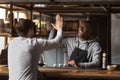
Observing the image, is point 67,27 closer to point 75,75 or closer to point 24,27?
point 75,75

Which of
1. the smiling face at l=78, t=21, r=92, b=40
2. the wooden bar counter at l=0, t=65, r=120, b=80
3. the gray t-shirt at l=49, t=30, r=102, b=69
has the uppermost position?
the smiling face at l=78, t=21, r=92, b=40

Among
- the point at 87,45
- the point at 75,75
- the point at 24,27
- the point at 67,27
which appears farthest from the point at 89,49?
the point at 67,27

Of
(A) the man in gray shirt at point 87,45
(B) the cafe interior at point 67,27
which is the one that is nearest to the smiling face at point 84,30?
(A) the man in gray shirt at point 87,45

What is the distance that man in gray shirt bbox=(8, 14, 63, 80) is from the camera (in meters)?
2.79

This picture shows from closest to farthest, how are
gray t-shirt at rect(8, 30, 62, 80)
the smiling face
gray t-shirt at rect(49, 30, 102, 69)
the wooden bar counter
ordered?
gray t-shirt at rect(8, 30, 62, 80) → the wooden bar counter → gray t-shirt at rect(49, 30, 102, 69) → the smiling face

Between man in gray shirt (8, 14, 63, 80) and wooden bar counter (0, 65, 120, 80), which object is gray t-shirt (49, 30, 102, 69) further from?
man in gray shirt (8, 14, 63, 80)

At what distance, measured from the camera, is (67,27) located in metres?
5.25

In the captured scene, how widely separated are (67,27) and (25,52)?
253cm

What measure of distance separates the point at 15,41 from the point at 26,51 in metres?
0.16

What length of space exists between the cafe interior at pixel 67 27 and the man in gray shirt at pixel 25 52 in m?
0.27

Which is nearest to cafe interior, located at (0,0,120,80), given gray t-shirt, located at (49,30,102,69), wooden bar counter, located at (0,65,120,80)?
wooden bar counter, located at (0,65,120,80)

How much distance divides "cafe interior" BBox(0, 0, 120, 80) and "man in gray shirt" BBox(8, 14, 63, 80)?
0.90ft

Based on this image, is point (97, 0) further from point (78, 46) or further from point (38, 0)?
point (78, 46)

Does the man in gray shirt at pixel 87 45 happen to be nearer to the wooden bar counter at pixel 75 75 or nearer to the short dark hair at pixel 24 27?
the wooden bar counter at pixel 75 75
